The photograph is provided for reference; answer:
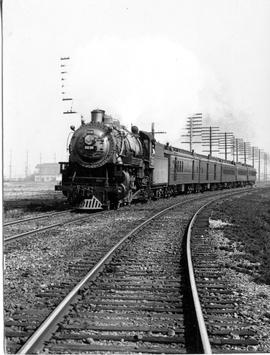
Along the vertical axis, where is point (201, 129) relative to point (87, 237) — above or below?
above

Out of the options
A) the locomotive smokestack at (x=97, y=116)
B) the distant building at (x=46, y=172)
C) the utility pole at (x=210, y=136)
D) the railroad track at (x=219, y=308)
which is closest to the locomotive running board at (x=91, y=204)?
the locomotive smokestack at (x=97, y=116)

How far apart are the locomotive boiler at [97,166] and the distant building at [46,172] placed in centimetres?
8259

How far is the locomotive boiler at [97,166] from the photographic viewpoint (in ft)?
50.4

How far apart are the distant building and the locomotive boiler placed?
82587 mm

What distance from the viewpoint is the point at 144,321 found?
450 centimetres

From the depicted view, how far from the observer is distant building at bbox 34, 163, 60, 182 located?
97.9 meters

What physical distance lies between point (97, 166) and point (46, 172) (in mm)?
88767

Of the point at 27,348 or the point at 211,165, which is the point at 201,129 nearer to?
the point at 211,165

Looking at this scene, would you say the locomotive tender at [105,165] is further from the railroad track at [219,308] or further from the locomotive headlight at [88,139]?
the railroad track at [219,308]

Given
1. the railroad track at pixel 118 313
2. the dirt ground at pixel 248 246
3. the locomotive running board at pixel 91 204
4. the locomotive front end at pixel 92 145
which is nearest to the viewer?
the railroad track at pixel 118 313

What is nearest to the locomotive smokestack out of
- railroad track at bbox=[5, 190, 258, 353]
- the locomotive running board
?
the locomotive running board

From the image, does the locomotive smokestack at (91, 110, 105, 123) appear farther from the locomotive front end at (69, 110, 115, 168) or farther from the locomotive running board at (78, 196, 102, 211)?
the locomotive running board at (78, 196, 102, 211)

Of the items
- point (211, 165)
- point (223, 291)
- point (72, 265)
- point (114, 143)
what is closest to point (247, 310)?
point (223, 291)

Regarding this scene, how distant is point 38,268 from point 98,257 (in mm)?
1173
